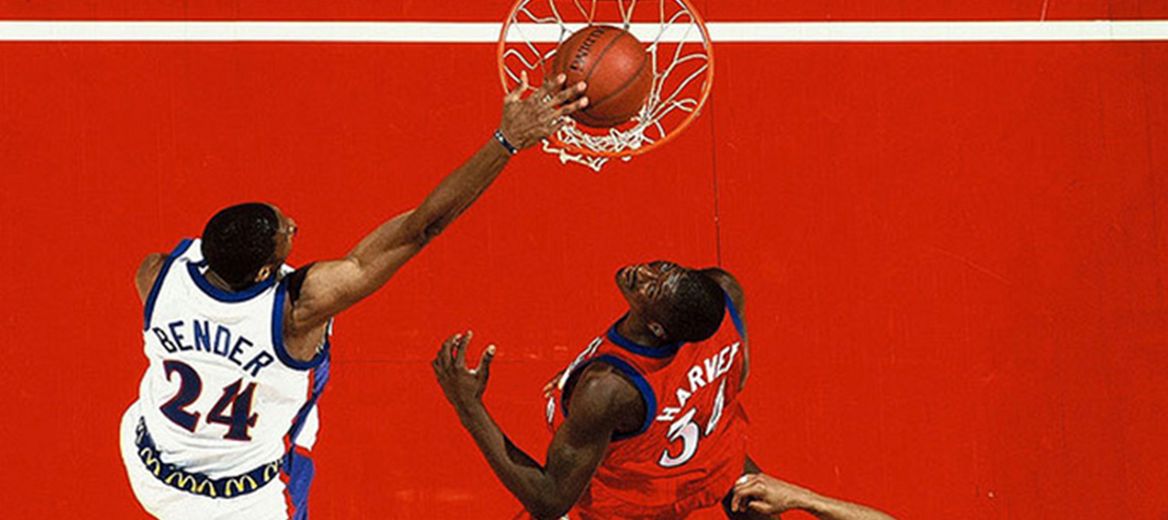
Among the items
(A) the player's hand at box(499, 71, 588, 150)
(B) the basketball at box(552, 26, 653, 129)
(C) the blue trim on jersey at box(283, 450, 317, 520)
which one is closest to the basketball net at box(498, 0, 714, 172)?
(B) the basketball at box(552, 26, 653, 129)

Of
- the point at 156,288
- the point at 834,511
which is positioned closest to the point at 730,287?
the point at 834,511

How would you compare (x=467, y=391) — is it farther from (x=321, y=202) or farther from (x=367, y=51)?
(x=367, y=51)

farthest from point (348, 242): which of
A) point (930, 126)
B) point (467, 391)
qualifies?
point (930, 126)

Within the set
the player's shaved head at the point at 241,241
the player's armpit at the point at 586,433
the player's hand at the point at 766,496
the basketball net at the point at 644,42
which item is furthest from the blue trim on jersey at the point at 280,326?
the basketball net at the point at 644,42

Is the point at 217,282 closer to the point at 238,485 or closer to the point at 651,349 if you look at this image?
the point at 238,485

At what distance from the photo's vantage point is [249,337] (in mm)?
4305

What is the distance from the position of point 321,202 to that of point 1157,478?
405cm

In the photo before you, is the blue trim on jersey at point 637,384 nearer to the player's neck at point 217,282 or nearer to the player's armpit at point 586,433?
the player's armpit at point 586,433

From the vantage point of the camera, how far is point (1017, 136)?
6.91 metres

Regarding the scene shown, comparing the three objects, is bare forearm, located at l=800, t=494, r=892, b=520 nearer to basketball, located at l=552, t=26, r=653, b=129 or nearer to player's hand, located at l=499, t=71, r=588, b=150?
basketball, located at l=552, t=26, r=653, b=129

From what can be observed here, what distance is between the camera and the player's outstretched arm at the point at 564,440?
4.31 meters

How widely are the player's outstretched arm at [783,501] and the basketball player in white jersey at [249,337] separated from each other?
4.85ft

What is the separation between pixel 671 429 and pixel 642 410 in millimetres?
206

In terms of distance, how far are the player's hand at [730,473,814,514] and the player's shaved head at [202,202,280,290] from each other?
180 centimetres
